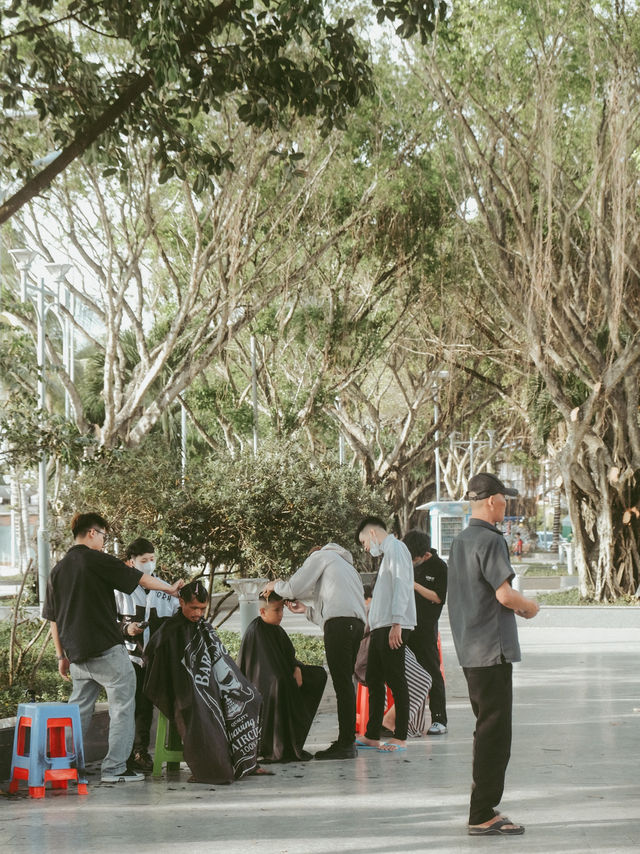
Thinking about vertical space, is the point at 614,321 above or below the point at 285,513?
above

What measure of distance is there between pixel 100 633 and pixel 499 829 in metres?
2.96

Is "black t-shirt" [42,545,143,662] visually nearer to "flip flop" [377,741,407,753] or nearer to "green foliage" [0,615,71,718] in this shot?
"green foliage" [0,615,71,718]

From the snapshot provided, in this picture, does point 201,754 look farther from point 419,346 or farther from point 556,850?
point 419,346

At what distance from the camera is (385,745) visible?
938 centimetres

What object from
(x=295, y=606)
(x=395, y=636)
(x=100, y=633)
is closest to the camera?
(x=100, y=633)

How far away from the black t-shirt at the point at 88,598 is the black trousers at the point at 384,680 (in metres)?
2.07

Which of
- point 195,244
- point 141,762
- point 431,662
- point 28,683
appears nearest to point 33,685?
point 28,683

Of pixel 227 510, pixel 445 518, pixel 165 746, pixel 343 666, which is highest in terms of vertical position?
pixel 445 518

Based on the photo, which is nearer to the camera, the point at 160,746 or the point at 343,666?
the point at 160,746

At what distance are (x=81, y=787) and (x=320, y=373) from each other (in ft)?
72.5

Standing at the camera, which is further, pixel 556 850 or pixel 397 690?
pixel 397 690

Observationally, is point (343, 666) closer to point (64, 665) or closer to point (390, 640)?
point (390, 640)

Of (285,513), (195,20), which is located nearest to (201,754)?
(195,20)

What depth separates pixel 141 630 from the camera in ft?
29.6
